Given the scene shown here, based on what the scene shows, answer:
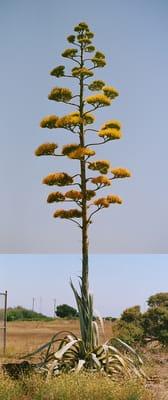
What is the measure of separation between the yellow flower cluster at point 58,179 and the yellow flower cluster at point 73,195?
177 mm

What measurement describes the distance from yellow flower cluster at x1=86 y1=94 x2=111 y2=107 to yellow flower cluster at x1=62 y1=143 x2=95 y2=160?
0.76 m

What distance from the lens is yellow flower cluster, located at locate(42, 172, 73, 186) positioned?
9680mm

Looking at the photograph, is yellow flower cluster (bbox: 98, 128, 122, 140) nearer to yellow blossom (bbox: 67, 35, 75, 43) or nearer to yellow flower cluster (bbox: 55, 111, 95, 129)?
yellow flower cluster (bbox: 55, 111, 95, 129)

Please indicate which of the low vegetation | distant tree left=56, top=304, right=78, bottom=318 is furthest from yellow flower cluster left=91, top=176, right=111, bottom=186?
distant tree left=56, top=304, right=78, bottom=318

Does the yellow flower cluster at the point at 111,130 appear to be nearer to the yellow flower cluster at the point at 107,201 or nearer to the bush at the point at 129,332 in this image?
the yellow flower cluster at the point at 107,201

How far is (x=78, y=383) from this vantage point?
735cm

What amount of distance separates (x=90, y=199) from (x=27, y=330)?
11.9 metres

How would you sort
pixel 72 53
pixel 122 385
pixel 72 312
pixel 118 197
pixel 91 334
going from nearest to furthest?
1. pixel 122 385
2. pixel 91 334
3. pixel 118 197
4. pixel 72 53
5. pixel 72 312

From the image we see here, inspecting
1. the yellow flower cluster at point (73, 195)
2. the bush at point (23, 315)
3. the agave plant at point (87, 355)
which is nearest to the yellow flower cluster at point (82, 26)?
the yellow flower cluster at point (73, 195)

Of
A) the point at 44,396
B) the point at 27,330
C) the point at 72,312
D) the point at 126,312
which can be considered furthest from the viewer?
the point at 72,312

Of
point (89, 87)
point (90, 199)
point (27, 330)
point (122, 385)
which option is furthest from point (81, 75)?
point (27, 330)

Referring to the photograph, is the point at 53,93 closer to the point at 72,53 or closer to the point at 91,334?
the point at 72,53

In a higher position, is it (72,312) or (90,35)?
(90,35)

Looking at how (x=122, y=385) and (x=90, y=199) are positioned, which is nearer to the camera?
(x=122, y=385)
